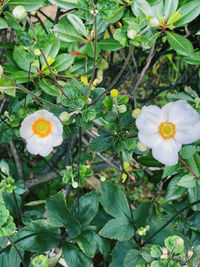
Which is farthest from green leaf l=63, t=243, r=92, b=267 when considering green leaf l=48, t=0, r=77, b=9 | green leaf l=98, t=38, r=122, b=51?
green leaf l=48, t=0, r=77, b=9

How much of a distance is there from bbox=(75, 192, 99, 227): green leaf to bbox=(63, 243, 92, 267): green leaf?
10 cm

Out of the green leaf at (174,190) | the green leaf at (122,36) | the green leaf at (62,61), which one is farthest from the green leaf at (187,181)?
the green leaf at (62,61)

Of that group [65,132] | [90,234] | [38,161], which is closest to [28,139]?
[65,132]

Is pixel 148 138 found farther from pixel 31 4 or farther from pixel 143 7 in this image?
pixel 31 4

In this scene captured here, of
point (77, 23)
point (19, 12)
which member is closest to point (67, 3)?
point (77, 23)

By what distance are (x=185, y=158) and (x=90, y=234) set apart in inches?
19.8

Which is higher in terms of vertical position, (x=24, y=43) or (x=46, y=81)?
(x=24, y=43)

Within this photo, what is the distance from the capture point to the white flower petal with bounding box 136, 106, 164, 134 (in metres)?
0.73

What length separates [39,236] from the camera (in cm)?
111

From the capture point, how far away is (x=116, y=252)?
1.17 meters

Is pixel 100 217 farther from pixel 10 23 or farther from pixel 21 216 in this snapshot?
pixel 10 23

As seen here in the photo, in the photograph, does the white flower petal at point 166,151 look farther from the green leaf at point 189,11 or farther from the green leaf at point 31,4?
the green leaf at point 31,4

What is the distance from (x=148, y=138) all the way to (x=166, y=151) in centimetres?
7

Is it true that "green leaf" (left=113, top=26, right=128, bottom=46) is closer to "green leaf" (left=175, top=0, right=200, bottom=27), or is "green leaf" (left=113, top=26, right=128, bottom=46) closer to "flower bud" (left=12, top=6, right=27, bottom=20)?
"flower bud" (left=12, top=6, right=27, bottom=20)
